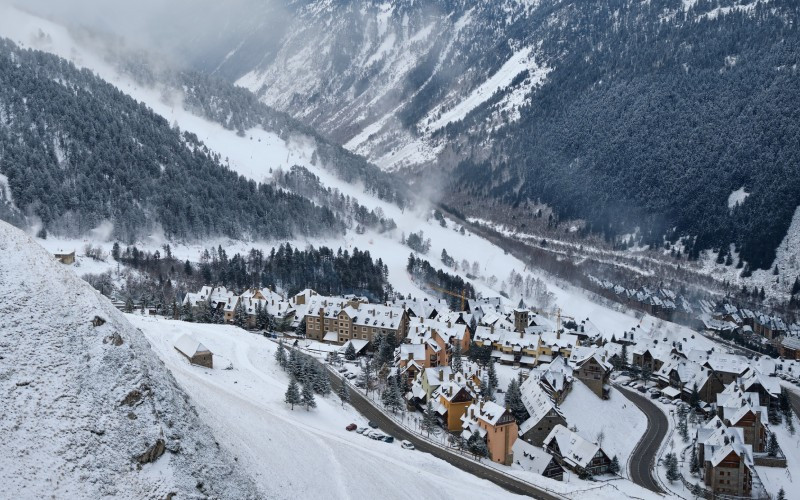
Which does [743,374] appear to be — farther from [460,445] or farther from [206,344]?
[206,344]

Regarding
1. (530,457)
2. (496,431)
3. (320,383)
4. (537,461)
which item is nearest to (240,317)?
(320,383)

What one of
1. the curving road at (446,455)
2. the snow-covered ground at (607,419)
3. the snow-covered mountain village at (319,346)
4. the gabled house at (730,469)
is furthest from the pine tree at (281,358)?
the gabled house at (730,469)

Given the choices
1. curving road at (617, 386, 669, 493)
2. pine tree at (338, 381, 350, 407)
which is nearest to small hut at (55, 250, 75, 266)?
pine tree at (338, 381, 350, 407)

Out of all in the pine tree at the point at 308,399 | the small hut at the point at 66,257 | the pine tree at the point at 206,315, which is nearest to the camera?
the pine tree at the point at 308,399

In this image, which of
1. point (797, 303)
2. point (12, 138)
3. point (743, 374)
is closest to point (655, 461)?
point (743, 374)

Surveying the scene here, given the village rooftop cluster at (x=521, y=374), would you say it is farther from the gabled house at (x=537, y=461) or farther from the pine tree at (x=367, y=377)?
the pine tree at (x=367, y=377)

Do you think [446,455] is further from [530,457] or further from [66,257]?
[66,257]
